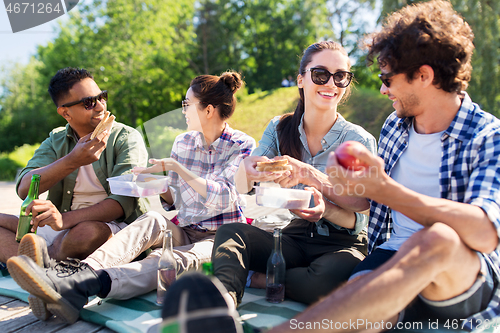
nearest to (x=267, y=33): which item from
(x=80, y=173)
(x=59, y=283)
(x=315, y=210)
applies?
(x=80, y=173)

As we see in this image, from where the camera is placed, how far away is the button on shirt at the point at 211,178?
2881 mm

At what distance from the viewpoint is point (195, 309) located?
1422 mm

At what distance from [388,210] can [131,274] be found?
66.9 inches

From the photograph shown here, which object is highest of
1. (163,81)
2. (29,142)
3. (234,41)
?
(234,41)

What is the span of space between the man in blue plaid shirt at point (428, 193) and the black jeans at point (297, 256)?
0.65 feet

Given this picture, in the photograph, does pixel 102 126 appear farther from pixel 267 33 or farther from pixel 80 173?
pixel 267 33

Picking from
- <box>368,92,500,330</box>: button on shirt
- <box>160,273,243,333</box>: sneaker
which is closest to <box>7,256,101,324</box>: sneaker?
<box>160,273,243,333</box>: sneaker

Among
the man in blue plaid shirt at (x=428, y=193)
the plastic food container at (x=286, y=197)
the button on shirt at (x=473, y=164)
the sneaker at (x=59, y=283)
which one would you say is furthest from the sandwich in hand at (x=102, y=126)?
the button on shirt at (x=473, y=164)

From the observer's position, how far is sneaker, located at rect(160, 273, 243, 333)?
140cm

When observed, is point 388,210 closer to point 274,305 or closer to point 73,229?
point 274,305

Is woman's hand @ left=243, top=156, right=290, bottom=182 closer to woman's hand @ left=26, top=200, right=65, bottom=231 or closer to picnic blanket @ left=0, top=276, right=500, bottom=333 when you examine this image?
picnic blanket @ left=0, top=276, right=500, bottom=333

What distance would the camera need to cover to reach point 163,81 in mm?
20766

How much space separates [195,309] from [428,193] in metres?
1.44

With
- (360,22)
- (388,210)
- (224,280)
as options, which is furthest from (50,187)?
(360,22)
